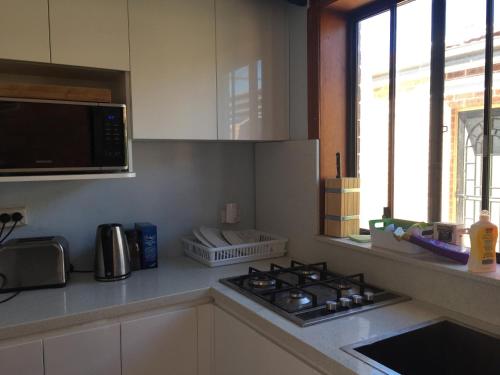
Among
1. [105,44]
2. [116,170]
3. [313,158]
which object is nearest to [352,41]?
[313,158]

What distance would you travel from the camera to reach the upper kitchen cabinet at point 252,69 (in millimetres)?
1913

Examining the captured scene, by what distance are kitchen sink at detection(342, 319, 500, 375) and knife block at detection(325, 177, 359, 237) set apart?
62 centimetres

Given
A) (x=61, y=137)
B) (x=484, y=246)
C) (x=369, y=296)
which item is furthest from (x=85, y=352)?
(x=484, y=246)

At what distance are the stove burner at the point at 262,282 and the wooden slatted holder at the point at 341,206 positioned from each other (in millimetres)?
405

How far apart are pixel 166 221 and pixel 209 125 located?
57cm

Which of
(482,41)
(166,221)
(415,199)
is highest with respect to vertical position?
(482,41)

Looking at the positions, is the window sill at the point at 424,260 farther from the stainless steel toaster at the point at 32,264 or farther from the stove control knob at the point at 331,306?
the stainless steel toaster at the point at 32,264

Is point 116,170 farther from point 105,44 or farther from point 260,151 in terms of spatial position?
point 260,151

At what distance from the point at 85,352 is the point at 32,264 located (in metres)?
0.42

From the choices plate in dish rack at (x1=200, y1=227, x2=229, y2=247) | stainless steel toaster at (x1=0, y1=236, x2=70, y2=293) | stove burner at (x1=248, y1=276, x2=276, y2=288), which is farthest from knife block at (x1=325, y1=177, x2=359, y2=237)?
stainless steel toaster at (x1=0, y1=236, x2=70, y2=293)

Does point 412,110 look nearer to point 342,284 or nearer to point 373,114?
point 373,114

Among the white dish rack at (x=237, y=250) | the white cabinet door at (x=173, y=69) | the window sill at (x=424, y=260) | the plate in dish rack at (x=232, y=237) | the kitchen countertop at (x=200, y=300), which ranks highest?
the white cabinet door at (x=173, y=69)

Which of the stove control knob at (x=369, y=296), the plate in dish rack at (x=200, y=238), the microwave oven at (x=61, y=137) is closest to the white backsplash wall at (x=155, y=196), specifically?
the plate in dish rack at (x=200, y=238)

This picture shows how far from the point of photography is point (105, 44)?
5.39ft
